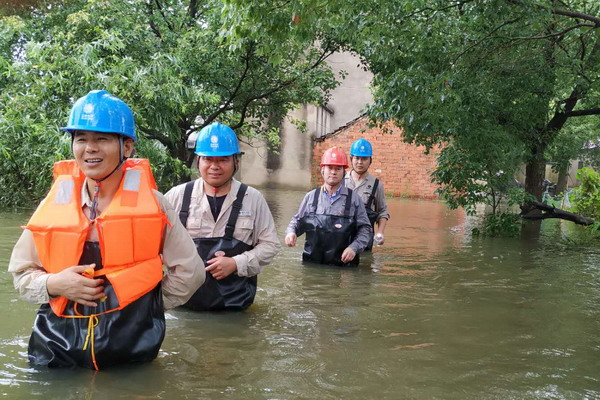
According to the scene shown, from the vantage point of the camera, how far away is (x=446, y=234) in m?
14.9

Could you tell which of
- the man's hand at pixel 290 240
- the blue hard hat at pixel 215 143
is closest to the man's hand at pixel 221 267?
the blue hard hat at pixel 215 143

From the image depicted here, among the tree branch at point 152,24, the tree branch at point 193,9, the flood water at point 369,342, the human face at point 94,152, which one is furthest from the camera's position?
the tree branch at point 193,9

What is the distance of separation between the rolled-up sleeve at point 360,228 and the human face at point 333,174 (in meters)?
0.32

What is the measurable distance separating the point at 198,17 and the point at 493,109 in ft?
27.8

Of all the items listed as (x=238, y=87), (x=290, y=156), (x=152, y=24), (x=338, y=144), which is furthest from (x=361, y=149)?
(x=290, y=156)

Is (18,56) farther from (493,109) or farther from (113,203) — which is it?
(113,203)

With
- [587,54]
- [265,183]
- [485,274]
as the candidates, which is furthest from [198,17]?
[265,183]

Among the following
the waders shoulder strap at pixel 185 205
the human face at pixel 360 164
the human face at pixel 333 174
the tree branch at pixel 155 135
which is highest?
the tree branch at pixel 155 135

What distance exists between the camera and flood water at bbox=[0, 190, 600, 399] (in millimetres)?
4223

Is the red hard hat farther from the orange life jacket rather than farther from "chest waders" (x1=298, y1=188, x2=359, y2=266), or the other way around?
the orange life jacket

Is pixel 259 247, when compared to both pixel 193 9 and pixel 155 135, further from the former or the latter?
pixel 193 9

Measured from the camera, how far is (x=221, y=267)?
5.53m

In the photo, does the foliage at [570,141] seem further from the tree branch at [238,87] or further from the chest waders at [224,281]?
the chest waders at [224,281]

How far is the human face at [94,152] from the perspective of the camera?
146 inches
